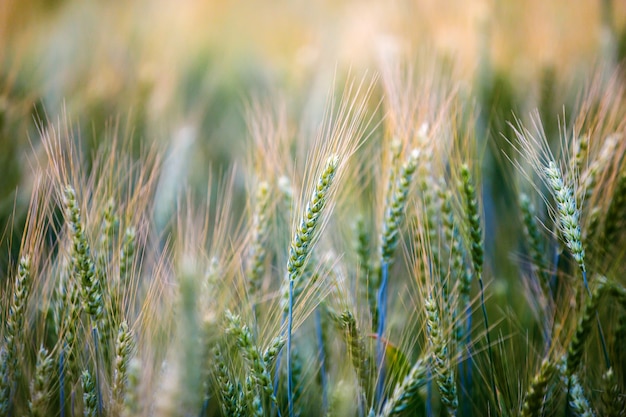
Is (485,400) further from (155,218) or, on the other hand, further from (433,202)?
(155,218)

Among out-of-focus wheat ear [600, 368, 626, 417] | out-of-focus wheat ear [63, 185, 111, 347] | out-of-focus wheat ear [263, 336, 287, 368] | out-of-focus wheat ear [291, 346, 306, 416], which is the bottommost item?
out-of-focus wheat ear [291, 346, 306, 416]

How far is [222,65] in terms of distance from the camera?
2.52m

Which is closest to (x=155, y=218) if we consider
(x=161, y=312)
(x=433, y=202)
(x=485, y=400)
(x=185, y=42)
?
(x=161, y=312)

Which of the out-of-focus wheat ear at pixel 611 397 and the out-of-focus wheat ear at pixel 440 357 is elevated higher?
the out-of-focus wheat ear at pixel 440 357

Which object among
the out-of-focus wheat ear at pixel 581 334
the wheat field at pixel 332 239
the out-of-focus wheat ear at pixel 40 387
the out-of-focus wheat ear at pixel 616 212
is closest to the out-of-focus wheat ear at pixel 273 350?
the wheat field at pixel 332 239

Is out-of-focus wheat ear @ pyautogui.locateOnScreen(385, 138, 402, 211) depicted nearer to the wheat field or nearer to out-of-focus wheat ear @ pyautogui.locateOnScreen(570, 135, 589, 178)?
the wheat field

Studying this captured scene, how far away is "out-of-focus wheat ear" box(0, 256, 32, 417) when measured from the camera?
87 centimetres

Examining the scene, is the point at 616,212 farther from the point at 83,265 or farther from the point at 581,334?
the point at 83,265

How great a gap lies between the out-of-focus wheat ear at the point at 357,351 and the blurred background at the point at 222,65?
0.64 meters

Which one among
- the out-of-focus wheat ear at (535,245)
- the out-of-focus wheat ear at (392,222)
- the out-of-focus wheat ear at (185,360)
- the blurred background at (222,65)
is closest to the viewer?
the out-of-focus wheat ear at (185,360)

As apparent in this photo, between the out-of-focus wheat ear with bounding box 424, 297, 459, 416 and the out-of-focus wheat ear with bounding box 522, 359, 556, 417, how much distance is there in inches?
5.1

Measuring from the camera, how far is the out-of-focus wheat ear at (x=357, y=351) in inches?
36.1

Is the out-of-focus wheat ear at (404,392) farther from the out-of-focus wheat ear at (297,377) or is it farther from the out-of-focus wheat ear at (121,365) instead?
the out-of-focus wheat ear at (121,365)

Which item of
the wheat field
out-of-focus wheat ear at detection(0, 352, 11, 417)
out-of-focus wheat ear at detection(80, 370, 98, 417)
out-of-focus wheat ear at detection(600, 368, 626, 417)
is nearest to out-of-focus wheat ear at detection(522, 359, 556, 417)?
the wheat field
